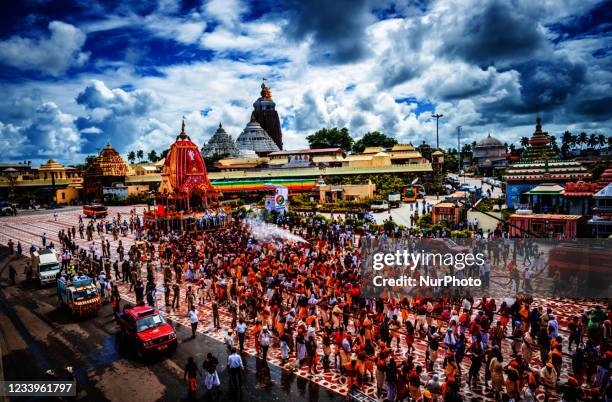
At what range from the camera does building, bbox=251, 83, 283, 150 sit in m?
87.2

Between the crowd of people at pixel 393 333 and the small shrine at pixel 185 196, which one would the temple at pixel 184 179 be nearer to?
the small shrine at pixel 185 196

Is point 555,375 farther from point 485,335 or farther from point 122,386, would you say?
point 122,386

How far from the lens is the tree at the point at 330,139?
81006 millimetres

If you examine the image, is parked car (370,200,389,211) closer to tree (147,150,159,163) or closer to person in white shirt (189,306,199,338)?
person in white shirt (189,306,199,338)

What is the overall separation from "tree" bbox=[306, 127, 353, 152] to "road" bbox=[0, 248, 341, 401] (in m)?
68.8

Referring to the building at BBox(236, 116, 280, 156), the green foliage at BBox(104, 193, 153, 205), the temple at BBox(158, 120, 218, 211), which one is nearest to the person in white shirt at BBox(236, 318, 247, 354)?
the temple at BBox(158, 120, 218, 211)

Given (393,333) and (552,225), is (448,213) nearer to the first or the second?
(552,225)

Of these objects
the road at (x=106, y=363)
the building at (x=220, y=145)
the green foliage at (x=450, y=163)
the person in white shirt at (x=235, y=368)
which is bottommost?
the road at (x=106, y=363)

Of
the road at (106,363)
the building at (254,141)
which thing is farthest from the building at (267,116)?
the road at (106,363)

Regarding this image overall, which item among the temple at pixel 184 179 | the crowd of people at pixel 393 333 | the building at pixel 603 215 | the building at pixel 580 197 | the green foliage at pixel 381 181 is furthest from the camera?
the green foliage at pixel 381 181

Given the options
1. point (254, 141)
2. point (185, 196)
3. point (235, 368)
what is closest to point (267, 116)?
point (254, 141)

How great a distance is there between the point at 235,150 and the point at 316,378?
6955 centimetres

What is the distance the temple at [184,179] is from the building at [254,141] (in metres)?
38.9

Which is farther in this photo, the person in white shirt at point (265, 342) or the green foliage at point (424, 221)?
the green foliage at point (424, 221)
